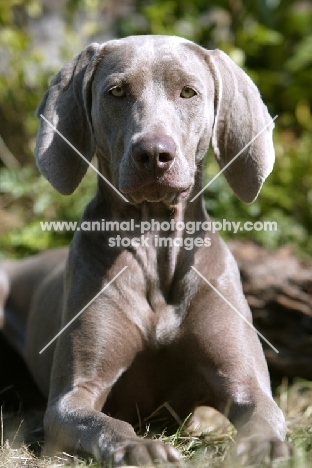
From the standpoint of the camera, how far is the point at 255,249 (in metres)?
5.13

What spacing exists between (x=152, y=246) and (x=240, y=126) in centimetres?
66

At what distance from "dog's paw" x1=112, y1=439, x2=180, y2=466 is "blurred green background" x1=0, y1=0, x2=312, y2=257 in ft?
10.5

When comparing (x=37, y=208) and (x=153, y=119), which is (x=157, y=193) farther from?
(x=37, y=208)

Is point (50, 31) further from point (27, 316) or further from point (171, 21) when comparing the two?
point (27, 316)

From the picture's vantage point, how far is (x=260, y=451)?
105 inches

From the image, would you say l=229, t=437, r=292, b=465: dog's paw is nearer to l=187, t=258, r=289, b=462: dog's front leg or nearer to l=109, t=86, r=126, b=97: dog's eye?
l=187, t=258, r=289, b=462: dog's front leg

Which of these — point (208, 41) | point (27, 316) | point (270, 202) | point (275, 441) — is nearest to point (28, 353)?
point (27, 316)

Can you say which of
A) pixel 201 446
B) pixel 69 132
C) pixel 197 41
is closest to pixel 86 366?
pixel 201 446

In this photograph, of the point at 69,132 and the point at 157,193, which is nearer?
the point at 157,193

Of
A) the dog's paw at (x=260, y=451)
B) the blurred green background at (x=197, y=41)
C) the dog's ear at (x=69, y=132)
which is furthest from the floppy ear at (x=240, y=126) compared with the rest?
the blurred green background at (x=197, y=41)

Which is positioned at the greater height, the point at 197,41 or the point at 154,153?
the point at 154,153

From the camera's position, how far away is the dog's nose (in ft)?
9.77

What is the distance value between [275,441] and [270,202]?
3591 millimetres

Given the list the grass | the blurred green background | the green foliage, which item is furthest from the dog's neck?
the green foliage
